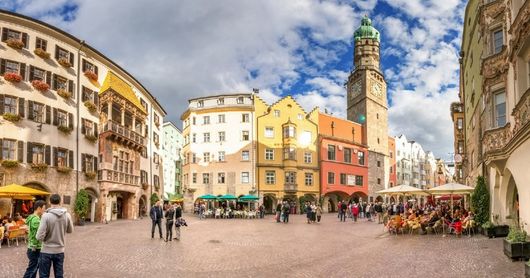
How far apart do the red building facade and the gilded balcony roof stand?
27201 mm

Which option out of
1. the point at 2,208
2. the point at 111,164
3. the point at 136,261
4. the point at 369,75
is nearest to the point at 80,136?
the point at 111,164

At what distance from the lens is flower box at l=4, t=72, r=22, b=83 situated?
97.1 feet

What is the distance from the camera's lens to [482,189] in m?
21.9

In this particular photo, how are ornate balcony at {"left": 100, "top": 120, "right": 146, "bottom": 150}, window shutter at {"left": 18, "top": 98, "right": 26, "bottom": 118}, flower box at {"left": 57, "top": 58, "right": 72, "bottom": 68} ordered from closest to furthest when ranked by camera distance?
1. window shutter at {"left": 18, "top": 98, "right": 26, "bottom": 118}
2. flower box at {"left": 57, "top": 58, "right": 72, "bottom": 68}
3. ornate balcony at {"left": 100, "top": 120, "right": 146, "bottom": 150}

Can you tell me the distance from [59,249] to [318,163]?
5506 cm

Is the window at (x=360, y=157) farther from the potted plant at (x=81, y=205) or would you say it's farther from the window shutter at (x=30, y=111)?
the window shutter at (x=30, y=111)

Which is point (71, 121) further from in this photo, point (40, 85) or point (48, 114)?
point (40, 85)

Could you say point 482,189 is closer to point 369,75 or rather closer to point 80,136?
point 80,136

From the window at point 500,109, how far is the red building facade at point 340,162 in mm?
42514

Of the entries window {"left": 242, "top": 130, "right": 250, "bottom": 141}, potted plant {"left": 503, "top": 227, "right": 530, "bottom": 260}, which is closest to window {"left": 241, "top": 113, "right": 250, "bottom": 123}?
window {"left": 242, "top": 130, "right": 250, "bottom": 141}

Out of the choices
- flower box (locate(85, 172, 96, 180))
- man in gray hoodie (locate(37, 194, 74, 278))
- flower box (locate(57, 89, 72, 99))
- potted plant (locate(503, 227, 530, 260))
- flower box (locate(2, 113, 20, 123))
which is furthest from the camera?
flower box (locate(85, 172, 96, 180))

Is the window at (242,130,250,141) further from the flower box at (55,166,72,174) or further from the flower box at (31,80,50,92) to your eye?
the flower box at (31,80,50,92)

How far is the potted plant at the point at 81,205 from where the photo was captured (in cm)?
Answer: 3366

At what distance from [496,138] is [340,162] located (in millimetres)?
46528
